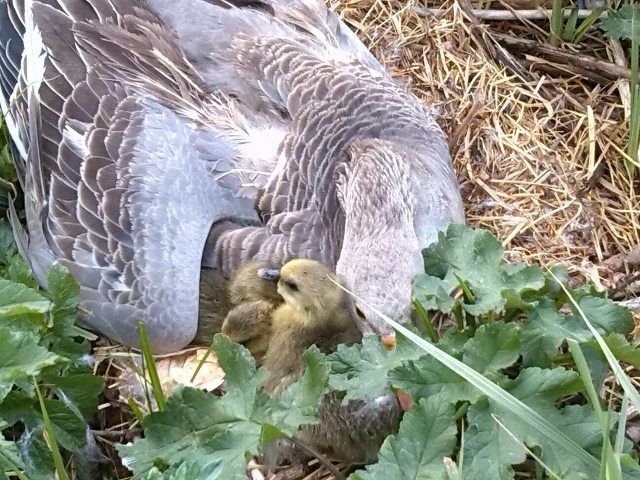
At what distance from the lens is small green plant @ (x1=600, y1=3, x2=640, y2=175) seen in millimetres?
3227

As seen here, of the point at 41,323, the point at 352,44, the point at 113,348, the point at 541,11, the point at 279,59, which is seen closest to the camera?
the point at 41,323

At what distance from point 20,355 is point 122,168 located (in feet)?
3.05

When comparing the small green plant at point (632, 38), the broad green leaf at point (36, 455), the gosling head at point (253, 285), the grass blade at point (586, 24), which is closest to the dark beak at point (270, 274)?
the gosling head at point (253, 285)

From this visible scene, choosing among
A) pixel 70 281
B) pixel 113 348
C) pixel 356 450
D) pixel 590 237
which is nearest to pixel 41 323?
pixel 70 281

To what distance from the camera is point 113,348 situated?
9.72ft

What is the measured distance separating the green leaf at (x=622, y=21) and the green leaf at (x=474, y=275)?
125cm

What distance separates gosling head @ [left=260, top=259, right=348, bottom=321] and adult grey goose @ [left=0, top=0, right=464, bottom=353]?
52mm

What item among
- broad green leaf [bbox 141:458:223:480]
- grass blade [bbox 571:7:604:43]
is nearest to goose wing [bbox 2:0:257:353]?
broad green leaf [bbox 141:458:223:480]

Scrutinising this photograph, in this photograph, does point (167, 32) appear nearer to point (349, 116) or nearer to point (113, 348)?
point (349, 116)

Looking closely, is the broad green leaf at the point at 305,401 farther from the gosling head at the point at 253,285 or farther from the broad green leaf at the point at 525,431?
the gosling head at the point at 253,285

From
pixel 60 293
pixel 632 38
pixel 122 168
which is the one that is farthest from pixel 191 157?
pixel 632 38

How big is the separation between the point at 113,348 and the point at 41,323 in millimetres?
510

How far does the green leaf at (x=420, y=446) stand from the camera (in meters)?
2.06

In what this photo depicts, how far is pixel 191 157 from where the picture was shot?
2.97 metres
